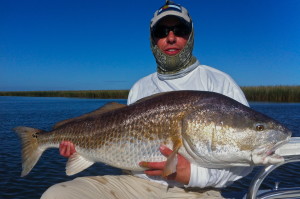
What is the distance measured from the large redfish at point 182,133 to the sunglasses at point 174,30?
1.05 meters

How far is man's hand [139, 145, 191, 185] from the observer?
267cm

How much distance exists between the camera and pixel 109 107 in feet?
10.8

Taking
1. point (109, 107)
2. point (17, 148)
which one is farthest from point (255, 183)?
point (17, 148)

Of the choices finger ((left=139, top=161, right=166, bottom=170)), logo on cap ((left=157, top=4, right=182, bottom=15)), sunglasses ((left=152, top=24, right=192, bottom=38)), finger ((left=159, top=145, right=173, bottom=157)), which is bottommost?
finger ((left=139, top=161, right=166, bottom=170))

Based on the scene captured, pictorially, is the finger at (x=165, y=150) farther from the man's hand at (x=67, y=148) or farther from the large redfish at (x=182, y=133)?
the man's hand at (x=67, y=148)

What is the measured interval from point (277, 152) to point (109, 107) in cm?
183

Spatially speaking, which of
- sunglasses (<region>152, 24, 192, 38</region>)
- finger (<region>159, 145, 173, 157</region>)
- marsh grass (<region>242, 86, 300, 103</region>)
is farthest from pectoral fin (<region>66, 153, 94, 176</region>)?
marsh grass (<region>242, 86, 300, 103</region>)

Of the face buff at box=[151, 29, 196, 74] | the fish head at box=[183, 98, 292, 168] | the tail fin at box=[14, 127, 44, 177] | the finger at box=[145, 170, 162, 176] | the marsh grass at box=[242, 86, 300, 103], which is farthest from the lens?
the marsh grass at box=[242, 86, 300, 103]

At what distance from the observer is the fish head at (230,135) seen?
7.88 ft

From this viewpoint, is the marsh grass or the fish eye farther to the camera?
the marsh grass

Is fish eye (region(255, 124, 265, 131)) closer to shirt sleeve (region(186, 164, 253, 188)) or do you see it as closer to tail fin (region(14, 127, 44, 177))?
shirt sleeve (region(186, 164, 253, 188))

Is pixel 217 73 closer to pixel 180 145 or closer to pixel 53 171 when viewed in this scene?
pixel 180 145

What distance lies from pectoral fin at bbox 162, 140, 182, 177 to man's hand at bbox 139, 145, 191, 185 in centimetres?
8

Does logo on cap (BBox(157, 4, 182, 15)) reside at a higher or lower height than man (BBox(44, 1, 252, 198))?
higher
